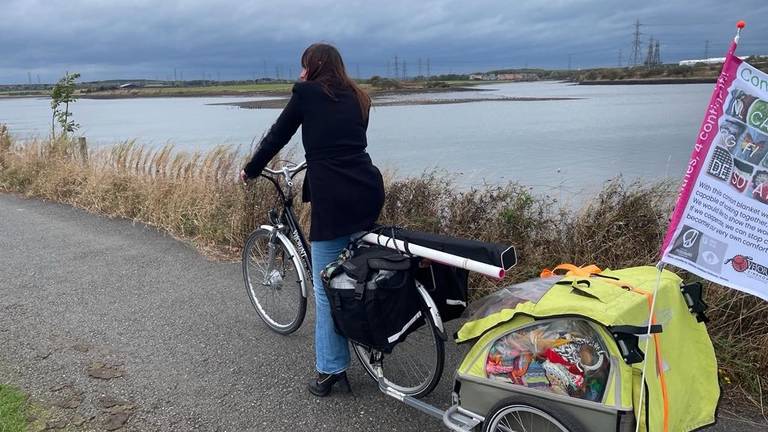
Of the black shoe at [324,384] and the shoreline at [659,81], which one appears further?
the shoreline at [659,81]

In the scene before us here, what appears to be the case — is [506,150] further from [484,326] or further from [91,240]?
[484,326]

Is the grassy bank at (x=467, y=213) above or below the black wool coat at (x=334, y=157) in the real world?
below

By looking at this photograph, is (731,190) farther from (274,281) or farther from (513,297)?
(274,281)

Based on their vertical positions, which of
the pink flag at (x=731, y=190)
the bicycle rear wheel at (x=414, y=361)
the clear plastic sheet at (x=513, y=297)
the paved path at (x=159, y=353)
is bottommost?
the paved path at (x=159, y=353)

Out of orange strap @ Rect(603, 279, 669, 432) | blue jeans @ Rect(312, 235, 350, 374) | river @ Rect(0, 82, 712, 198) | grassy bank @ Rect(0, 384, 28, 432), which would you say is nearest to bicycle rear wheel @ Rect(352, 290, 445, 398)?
blue jeans @ Rect(312, 235, 350, 374)

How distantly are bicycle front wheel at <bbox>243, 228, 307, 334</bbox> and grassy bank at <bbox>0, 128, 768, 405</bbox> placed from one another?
156 cm

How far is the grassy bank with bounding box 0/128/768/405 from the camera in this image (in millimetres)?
3932

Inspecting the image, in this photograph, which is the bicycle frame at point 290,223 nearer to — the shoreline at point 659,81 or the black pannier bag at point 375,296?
the black pannier bag at point 375,296

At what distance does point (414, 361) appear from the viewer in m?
3.81

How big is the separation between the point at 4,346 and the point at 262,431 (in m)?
2.39

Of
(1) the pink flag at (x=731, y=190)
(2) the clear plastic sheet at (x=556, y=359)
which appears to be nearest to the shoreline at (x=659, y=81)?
(1) the pink flag at (x=731, y=190)

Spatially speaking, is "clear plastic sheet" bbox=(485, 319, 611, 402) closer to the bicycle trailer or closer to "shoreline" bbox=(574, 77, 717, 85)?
the bicycle trailer

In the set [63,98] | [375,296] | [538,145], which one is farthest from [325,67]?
[63,98]

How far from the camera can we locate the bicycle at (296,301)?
11.0 ft
